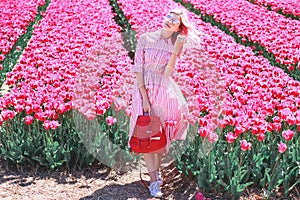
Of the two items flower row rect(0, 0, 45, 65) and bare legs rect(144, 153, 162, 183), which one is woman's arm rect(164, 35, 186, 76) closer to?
bare legs rect(144, 153, 162, 183)

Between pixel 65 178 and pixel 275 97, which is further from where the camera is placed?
pixel 275 97

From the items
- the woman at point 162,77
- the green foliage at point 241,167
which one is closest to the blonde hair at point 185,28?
the woman at point 162,77

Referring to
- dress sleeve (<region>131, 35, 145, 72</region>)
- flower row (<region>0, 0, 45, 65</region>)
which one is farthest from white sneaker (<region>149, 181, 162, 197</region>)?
flower row (<region>0, 0, 45, 65</region>)

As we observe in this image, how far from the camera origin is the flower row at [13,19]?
8.29 meters

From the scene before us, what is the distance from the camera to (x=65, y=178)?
15.9 feet

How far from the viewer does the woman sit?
13.3 feet

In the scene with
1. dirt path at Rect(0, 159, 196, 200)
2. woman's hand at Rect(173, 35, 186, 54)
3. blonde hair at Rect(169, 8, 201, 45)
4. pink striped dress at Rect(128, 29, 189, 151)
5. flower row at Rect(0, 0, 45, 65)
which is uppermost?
blonde hair at Rect(169, 8, 201, 45)

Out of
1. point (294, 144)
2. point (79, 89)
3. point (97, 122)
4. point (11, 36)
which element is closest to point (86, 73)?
point (79, 89)

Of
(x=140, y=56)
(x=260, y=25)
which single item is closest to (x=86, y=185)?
(x=140, y=56)

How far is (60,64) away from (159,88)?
8.51 ft

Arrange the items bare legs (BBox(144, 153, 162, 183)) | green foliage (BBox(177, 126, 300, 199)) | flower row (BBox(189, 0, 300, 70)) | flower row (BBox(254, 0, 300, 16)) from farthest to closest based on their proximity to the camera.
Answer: flower row (BBox(254, 0, 300, 16)), flower row (BBox(189, 0, 300, 70)), bare legs (BBox(144, 153, 162, 183)), green foliage (BBox(177, 126, 300, 199))

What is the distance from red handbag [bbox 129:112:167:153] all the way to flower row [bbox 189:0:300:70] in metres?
3.93

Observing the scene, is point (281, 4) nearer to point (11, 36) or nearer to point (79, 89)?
point (11, 36)

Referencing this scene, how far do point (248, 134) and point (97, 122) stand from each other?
5.26ft
